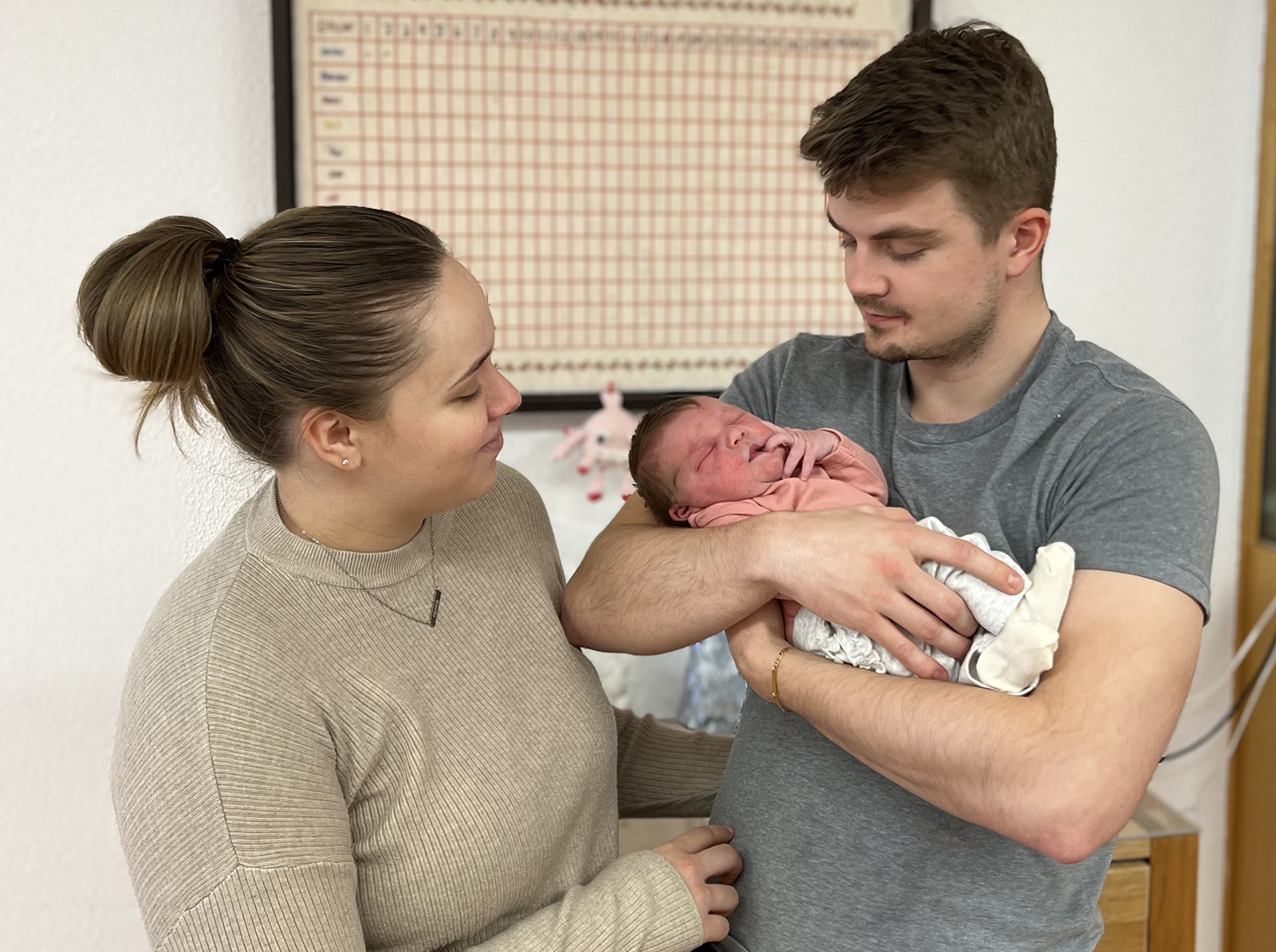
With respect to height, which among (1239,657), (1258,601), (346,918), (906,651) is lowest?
(1239,657)

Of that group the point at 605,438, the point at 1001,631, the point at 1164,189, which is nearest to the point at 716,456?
the point at 1001,631

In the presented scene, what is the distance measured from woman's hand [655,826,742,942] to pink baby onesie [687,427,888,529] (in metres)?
0.37

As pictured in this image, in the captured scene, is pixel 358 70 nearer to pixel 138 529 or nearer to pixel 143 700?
pixel 138 529

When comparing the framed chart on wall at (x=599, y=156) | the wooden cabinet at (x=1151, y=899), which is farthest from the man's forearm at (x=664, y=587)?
the wooden cabinet at (x=1151, y=899)

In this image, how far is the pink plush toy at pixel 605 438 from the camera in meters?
2.18

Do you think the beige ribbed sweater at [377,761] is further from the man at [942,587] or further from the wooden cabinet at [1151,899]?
the wooden cabinet at [1151,899]

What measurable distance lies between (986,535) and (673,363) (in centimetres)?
114

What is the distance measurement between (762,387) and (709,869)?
0.61 meters

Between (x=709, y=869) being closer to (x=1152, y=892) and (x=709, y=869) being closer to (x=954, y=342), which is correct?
(x=954, y=342)

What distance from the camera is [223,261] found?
1.15 meters

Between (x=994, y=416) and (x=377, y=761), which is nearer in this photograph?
(x=377, y=761)

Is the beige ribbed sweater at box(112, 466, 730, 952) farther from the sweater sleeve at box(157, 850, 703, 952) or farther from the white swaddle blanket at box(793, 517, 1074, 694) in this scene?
the white swaddle blanket at box(793, 517, 1074, 694)

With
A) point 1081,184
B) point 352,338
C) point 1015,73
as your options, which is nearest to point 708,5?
point 1081,184

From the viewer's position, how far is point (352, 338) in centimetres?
112
